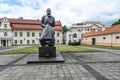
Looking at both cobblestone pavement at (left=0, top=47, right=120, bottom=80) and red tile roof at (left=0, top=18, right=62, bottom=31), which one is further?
red tile roof at (left=0, top=18, right=62, bottom=31)

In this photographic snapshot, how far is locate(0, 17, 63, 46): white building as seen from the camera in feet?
162

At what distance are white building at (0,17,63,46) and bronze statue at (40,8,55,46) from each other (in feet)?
133

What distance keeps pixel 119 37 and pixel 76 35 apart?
2887cm

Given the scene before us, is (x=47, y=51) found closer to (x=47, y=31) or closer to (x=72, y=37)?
(x=47, y=31)

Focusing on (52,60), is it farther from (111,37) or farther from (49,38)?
(111,37)

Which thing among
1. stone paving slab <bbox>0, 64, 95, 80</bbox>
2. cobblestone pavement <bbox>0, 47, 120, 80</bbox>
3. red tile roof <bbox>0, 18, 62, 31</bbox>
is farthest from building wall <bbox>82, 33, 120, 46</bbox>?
stone paving slab <bbox>0, 64, 95, 80</bbox>

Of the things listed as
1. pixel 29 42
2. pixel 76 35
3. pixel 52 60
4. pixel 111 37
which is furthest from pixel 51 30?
pixel 76 35

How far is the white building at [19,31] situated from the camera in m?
49.4

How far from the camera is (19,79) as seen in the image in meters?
5.34

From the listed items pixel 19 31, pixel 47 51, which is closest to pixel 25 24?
pixel 19 31

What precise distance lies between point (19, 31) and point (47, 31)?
144 feet

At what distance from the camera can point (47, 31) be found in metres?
10.5

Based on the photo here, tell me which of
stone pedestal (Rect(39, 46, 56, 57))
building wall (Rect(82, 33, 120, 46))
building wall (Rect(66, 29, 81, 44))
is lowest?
stone pedestal (Rect(39, 46, 56, 57))

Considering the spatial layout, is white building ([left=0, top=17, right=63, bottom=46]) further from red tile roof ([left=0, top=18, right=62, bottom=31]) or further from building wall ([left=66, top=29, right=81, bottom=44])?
building wall ([left=66, top=29, right=81, bottom=44])
